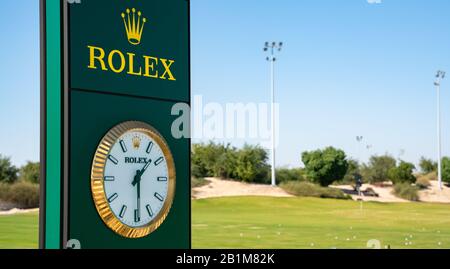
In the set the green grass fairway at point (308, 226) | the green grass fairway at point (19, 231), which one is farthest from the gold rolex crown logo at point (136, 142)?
the green grass fairway at point (19, 231)

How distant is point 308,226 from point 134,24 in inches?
375

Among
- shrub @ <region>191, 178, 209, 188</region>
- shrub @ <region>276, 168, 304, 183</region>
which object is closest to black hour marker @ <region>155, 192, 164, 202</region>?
shrub @ <region>191, 178, 209, 188</region>

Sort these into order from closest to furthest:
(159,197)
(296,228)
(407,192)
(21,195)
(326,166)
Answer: (159,197)
(296,228)
(21,195)
(326,166)
(407,192)

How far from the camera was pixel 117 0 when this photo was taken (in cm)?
451

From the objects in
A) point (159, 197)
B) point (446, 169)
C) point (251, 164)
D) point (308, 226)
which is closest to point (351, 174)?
point (446, 169)

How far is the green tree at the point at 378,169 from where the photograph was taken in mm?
28172

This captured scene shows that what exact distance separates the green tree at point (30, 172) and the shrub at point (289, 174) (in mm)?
12010

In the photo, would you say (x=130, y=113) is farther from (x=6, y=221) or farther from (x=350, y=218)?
(x=350, y=218)

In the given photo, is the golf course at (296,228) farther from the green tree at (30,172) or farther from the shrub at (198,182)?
the shrub at (198,182)

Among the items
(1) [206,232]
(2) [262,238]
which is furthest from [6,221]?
(2) [262,238]

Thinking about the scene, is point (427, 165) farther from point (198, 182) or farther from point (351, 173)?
point (198, 182)

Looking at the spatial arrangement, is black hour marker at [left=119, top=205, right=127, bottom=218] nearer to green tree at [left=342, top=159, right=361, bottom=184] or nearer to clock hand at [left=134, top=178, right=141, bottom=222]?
clock hand at [left=134, top=178, right=141, bottom=222]

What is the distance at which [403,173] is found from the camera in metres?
27.3

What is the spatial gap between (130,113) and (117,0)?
0.95m
